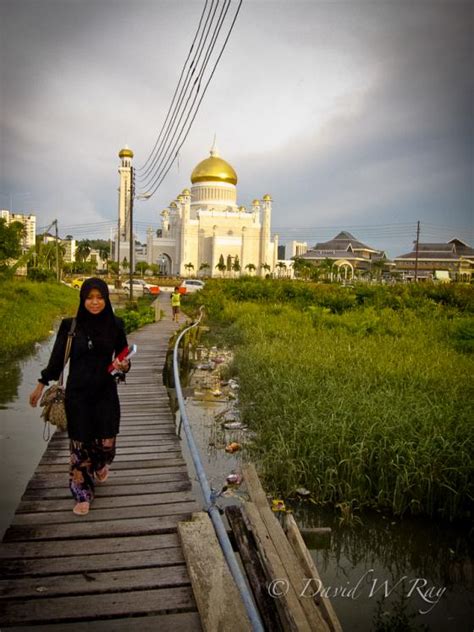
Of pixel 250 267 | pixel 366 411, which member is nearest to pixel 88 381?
pixel 366 411

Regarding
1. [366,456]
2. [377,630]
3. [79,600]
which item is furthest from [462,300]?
[79,600]

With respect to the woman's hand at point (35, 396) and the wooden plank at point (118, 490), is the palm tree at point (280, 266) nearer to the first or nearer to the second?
the wooden plank at point (118, 490)

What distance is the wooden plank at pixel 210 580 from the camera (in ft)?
7.75

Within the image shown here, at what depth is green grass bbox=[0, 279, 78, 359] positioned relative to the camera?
12.1 meters

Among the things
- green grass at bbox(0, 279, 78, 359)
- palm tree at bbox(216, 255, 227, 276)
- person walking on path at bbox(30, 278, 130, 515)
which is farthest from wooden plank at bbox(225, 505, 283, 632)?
palm tree at bbox(216, 255, 227, 276)

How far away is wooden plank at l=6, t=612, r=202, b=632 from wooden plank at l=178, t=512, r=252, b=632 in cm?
8

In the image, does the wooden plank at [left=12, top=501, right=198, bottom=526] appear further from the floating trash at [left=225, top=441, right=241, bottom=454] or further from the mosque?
the mosque

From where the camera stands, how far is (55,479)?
3.90 m

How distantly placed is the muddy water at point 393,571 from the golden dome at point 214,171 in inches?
2069

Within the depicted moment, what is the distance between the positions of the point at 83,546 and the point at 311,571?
1.32m

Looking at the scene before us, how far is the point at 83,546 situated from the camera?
297cm

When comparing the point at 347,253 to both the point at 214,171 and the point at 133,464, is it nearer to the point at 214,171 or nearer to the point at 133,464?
the point at 214,171

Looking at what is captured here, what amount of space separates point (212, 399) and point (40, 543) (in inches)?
206

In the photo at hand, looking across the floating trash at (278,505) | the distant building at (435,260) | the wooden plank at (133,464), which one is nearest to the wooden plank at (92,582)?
the wooden plank at (133,464)
